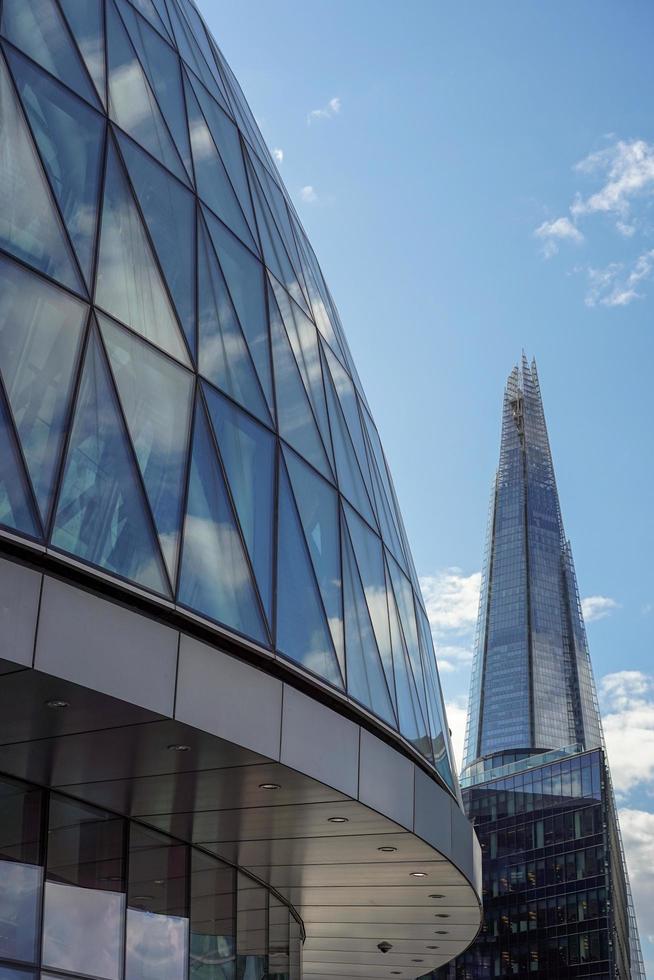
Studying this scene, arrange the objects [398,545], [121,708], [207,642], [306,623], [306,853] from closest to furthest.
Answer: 1. [121,708]
2. [207,642]
3. [306,623]
4. [306,853]
5. [398,545]

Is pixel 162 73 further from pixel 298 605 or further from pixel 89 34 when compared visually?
pixel 298 605

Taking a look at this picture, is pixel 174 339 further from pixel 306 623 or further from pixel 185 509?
pixel 306 623

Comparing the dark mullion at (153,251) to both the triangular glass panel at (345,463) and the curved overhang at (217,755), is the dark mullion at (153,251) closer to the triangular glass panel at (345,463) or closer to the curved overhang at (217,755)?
the curved overhang at (217,755)

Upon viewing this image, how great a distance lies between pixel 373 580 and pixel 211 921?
611 centimetres

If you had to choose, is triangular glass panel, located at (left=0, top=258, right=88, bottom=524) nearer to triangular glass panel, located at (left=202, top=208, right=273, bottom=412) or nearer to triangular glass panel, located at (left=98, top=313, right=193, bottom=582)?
triangular glass panel, located at (left=98, top=313, right=193, bottom=582)

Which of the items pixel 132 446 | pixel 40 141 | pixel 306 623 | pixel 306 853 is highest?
pixel 40 141

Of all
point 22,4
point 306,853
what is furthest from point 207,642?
point 22,4

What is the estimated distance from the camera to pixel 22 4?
15.3 m

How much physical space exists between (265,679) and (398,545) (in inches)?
397

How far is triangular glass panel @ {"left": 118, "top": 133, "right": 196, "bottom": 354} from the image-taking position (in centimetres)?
1563

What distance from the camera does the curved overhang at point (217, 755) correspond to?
10.9 metres

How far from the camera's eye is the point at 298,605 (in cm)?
1537

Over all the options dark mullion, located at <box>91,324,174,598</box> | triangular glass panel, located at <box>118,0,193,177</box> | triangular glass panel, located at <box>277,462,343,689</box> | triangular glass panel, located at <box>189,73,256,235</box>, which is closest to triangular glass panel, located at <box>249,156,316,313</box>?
triangular glass panel, located at <box>189,73,256,235</box>

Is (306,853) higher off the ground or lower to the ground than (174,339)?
lower
